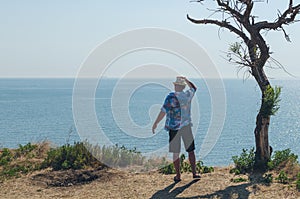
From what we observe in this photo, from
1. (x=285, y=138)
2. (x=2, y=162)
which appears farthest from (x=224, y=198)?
(x=285, y=138)

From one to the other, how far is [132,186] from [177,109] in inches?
64.9

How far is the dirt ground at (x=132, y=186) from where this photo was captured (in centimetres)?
679

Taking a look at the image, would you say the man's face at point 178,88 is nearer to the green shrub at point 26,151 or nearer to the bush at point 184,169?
the bush at point 184,169

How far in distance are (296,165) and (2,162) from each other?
6411mm

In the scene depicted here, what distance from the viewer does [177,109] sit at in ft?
23.8

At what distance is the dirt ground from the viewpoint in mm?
6793

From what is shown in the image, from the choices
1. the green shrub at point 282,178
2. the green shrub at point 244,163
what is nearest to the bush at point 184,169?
the green shrub at point 244,163

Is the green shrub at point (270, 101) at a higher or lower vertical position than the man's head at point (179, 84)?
lower

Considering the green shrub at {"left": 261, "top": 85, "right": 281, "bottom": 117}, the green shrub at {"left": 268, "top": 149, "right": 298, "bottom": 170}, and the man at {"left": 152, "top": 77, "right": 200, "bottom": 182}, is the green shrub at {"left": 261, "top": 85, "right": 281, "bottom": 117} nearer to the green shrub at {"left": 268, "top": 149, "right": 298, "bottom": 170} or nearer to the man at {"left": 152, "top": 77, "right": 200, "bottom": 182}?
the green shrub at {"left": 268, "top": 149, "right": 298, "bottom": 170}

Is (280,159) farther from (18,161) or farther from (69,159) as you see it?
(18,161)

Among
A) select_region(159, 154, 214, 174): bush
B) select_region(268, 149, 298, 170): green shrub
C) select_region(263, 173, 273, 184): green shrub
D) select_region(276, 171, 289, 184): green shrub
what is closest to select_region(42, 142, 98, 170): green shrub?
select_region(159, 154, 214, 174): bush

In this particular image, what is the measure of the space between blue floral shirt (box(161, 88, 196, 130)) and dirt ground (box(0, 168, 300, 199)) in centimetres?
111

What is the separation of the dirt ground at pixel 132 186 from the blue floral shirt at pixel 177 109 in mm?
1111

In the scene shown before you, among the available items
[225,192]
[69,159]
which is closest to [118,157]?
[69,159]
